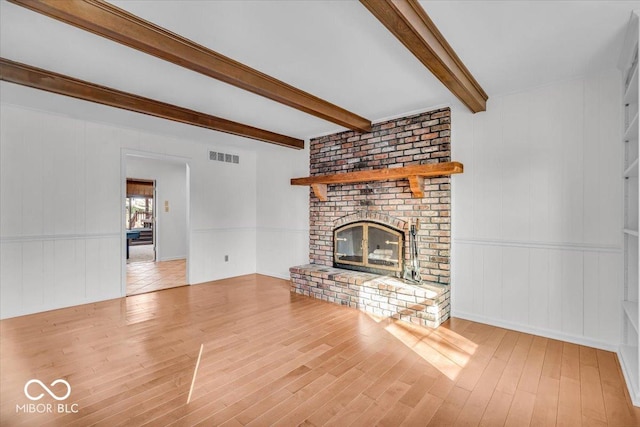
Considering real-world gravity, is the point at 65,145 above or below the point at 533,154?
above

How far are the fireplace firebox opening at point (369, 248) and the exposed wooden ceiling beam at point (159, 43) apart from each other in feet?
6.57

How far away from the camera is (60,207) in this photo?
13.1 ft

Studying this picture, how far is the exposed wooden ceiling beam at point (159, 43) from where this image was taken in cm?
183

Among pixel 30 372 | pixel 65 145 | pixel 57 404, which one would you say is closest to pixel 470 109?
pixel 57 404

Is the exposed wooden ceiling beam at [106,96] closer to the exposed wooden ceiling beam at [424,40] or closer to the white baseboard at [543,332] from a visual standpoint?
the exposed wooden ceiling beam at [424,40]

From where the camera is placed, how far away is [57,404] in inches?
78.8

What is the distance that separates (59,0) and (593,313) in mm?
4636

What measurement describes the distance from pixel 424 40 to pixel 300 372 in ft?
8.41

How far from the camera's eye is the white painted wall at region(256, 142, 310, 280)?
5441 mm

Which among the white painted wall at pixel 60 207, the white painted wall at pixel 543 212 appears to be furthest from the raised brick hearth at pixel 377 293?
the white painted wall at pixel 60 207

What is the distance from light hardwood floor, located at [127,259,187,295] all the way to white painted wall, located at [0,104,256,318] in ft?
2.08

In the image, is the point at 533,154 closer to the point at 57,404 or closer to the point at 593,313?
the point at 593,313

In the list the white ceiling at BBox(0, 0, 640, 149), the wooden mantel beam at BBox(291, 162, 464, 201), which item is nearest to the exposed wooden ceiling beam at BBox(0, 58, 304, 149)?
the white ceiling at BBox(0, 0, 640, 149)

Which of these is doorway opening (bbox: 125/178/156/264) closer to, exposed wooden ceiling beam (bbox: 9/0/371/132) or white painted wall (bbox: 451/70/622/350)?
exposed wooden ceiling beam (bbox: 9/0/371/132)
